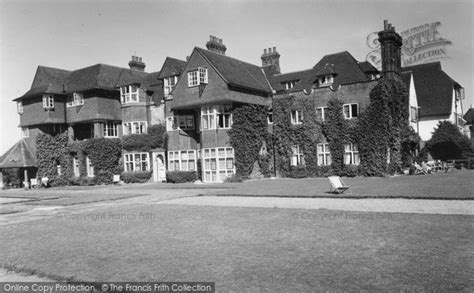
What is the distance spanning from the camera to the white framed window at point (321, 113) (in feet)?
114

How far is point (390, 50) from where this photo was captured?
33.0 meters

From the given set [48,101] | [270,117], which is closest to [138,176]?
[48,101]

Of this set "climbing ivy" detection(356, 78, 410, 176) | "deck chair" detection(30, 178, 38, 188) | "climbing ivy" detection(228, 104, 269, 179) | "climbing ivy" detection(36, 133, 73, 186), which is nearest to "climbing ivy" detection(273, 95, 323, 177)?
"climbing ivy" detection(228, 104, 269, 179)

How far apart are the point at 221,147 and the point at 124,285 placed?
28317 mm

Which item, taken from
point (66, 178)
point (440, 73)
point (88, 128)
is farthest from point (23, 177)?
point (440, 73)

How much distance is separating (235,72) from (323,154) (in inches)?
446

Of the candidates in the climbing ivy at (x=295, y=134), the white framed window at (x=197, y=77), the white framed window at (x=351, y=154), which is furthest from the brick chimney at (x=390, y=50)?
the white framed window at (x=197, y=77)

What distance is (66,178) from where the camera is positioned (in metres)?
43.3

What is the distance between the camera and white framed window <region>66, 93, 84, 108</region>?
→ 4266 cm

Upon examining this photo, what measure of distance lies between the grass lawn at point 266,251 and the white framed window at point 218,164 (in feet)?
68.0

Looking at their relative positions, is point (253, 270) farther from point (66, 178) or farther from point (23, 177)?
point (23, 177)

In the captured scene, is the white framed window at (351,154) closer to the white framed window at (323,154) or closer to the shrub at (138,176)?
the white framed window at (323,154)

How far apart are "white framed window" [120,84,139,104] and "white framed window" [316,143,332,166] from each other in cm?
1993

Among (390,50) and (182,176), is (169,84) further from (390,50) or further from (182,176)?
(390,50)
